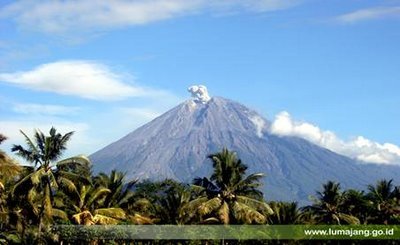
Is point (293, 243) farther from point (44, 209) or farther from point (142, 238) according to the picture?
point (44, 209)

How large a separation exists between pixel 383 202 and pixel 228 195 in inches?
950

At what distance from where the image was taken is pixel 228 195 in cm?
5159

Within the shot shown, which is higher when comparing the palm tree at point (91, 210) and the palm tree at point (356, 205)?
the palm tree at point (356, 205)

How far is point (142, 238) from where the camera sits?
54.6 metres

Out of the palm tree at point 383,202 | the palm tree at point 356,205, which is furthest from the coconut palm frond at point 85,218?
the palm tree at point 383,202

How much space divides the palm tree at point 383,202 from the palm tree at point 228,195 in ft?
63.0

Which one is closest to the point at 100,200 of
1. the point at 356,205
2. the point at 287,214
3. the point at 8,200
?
the point at 8,200

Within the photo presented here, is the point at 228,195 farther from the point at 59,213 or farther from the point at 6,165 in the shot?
the point at 6,165

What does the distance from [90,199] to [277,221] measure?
19.2 metres

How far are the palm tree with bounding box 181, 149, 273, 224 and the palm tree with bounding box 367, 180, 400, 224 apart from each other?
1920 centimetres

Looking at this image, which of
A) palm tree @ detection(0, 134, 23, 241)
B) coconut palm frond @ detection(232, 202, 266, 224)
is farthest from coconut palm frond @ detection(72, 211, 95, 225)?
coconut palm frond @ detection(232, 202, 266, 224)

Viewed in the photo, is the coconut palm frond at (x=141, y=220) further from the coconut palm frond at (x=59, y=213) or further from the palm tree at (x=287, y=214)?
the palm tree at (x=287, y=214)

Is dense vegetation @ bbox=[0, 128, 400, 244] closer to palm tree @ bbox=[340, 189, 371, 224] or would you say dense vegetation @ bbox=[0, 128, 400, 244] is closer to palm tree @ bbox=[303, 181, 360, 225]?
palm tree @ bbox=[303, 181, 360, 225]

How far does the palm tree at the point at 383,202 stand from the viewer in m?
66.9
